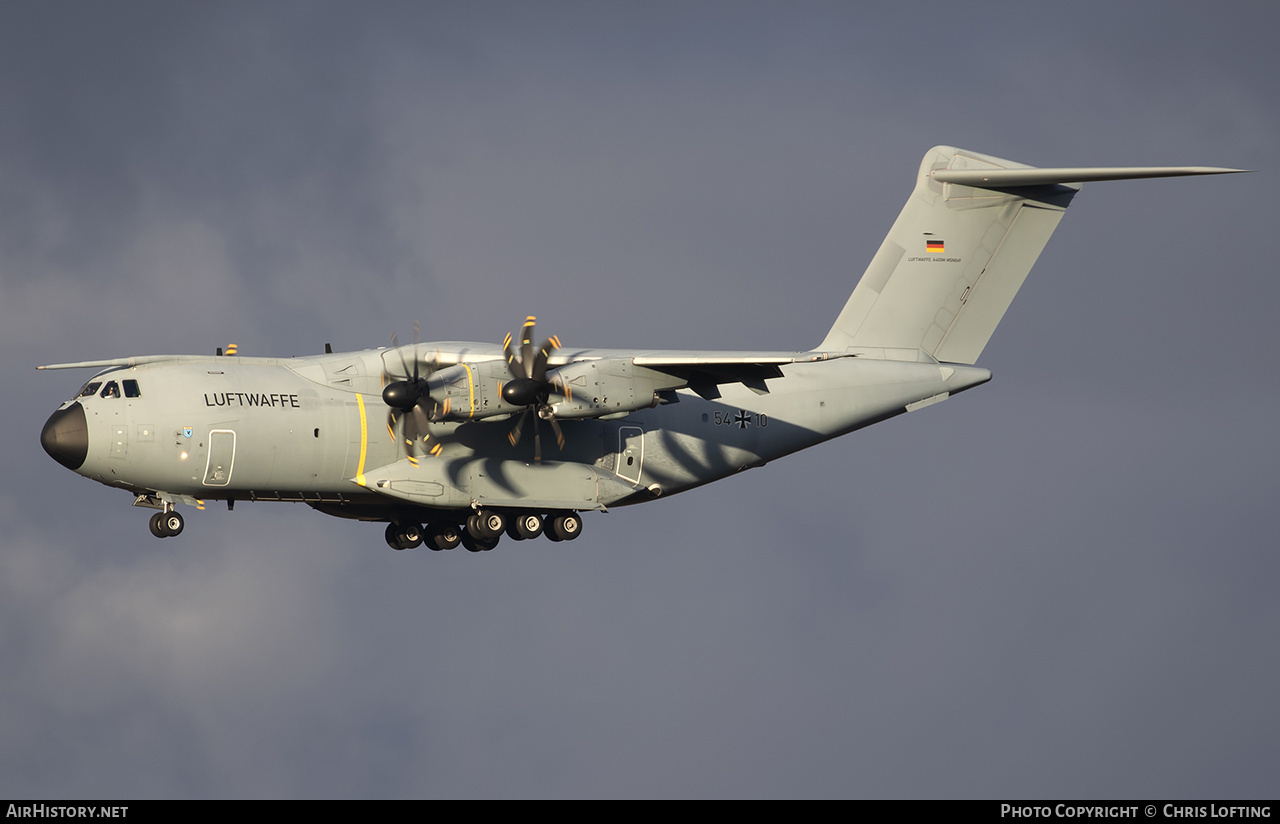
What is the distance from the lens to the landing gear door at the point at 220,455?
22.1 meters

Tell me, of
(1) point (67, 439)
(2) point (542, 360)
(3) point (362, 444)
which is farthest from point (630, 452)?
(1) point (67, 439)

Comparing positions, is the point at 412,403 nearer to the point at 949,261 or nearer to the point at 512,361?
the point at 512,361

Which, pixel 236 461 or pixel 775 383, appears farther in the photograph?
pixel 775 383

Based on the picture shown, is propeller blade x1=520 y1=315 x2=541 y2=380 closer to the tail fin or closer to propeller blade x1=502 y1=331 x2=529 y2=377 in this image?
propeller blade x1=502 y1=331 x2=529 y2=377

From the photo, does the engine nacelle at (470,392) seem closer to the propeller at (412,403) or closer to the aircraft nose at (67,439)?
the propeller at (412,403)

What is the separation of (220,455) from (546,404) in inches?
181

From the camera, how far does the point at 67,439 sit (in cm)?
2158

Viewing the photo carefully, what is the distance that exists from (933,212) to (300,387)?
11.2 m

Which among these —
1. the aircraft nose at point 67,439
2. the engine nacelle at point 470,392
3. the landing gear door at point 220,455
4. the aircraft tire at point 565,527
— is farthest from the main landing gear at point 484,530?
the aircraft nose at point 67,439

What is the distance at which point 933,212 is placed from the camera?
27.0m
